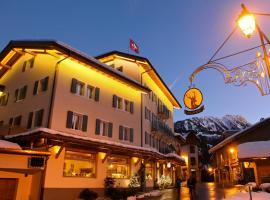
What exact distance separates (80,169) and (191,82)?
45.0 feet

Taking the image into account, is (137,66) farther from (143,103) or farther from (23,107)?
(23,107)

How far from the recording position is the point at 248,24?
7980mm

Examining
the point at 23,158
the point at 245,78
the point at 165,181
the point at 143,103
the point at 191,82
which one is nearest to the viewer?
the point at 245,78

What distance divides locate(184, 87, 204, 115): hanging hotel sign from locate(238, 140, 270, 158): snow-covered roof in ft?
48.4

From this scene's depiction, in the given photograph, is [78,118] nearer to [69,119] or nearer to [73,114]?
[73,114]

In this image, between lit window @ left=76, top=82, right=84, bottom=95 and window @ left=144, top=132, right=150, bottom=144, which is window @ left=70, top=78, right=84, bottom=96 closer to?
lit window @ left=76, top=82, right=84, bottom=95

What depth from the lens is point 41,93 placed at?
21078 mm

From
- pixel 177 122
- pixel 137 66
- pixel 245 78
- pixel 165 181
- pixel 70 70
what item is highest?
pixel 177 122

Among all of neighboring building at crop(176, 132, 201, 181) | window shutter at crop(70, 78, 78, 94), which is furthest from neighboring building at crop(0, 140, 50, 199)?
neighboring building at crop(176, 132, 201, 181)

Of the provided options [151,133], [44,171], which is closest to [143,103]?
[151,133]

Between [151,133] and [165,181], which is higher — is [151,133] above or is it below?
above

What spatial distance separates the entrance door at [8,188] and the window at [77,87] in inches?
316

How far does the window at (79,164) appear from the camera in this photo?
19.6m

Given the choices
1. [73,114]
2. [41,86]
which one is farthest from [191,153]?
[41,86]
